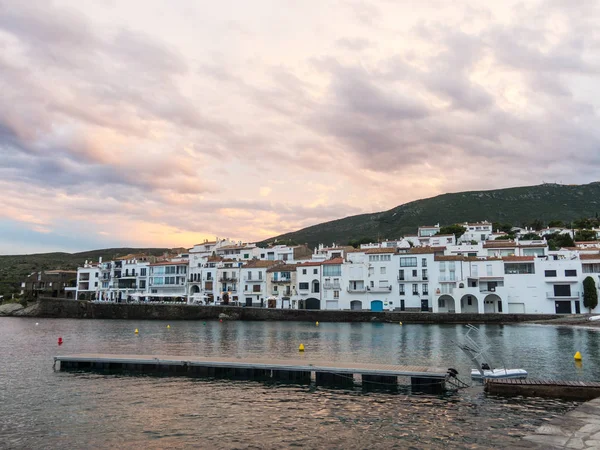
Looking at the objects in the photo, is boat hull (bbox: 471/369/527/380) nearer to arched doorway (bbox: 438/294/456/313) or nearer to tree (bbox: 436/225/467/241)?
arched doorway (bbox: 438/294/456/313)

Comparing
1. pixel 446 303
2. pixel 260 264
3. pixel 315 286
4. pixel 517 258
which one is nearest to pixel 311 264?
pixel 315 286

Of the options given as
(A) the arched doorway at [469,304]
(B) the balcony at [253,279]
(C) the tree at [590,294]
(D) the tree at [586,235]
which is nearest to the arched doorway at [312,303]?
(B) the balcony at [253,279]

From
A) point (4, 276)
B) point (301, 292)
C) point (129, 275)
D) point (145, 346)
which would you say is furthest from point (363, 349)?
point (4, 276)

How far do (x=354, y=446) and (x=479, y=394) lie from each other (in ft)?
34.6

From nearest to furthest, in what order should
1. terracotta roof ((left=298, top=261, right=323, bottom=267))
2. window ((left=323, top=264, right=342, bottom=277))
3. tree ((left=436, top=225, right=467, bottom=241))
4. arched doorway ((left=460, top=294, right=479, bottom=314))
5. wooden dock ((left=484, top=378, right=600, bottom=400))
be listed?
1. wooden dock ((left=484, top=378, right=600, bottom=400))
2. arched doorway ((left=460, top=294, right=479, bottom=314))
3. window ((left=323, top=264, right=342, bottom=277))
4. terracotta roof ((left=298, top=261, right=323, bottom=267))
5. tree ((left=436, top=225, right=467, bottom=241))

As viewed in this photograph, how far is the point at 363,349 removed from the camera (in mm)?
40812

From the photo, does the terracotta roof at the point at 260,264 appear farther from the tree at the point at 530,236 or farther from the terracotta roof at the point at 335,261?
the tree at the point at 530,236

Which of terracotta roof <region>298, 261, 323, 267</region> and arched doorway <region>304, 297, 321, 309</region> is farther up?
terracotta roof <region>298, 261, 323, 267</region>

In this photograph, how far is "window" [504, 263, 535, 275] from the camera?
256 ft

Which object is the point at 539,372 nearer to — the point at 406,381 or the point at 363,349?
the point at 406,381

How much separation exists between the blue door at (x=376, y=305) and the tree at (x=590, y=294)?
3186 centimetres

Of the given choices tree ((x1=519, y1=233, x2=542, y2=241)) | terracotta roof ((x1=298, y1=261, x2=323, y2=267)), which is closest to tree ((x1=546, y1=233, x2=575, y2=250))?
tree ((x1=519, y1=233, x2=542, y2=241))

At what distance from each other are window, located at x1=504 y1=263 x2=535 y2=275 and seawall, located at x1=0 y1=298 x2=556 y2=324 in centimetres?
766

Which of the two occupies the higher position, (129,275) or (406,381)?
(129,275)
